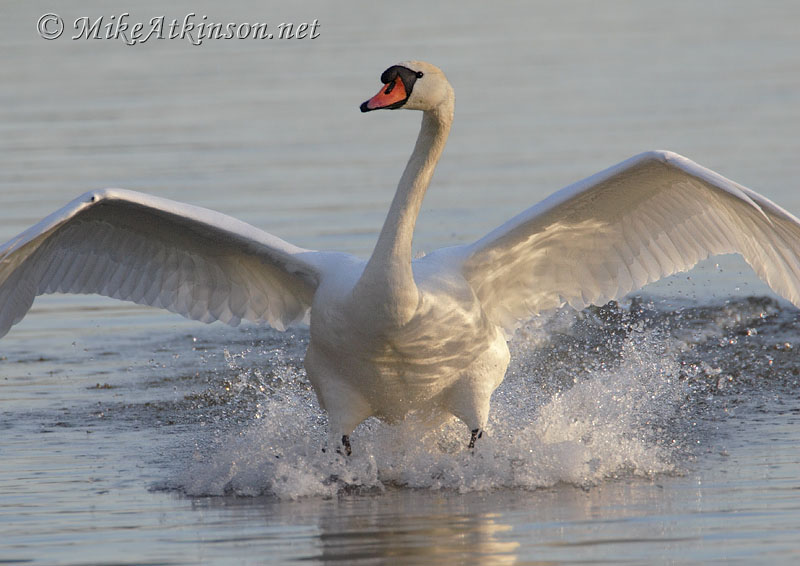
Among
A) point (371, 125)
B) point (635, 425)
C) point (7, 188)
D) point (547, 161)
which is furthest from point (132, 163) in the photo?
point (635, 425)

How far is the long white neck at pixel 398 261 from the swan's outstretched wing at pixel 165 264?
829 mm

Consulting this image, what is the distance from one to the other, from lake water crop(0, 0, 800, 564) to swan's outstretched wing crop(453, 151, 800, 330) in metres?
0.72

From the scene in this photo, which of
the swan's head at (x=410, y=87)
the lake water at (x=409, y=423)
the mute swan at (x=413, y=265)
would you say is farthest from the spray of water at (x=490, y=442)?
the swan's head at (x=410, y=87)

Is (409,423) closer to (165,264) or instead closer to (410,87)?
(165,264)

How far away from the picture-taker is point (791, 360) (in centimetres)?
1092

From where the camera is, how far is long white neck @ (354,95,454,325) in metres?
7.83

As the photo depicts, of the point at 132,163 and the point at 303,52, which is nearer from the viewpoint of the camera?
the point at 132,163

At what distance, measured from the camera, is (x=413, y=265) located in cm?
855

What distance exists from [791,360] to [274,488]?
14.4 feet

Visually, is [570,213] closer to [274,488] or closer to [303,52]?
[274,488]

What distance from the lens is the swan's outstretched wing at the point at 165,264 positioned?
862 centimetres

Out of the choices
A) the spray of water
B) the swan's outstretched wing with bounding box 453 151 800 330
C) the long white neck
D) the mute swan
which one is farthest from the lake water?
the long white neck

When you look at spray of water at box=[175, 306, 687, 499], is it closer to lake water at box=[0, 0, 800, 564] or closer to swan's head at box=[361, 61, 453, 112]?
→ lake water at box=[0, 0, 800, 564]

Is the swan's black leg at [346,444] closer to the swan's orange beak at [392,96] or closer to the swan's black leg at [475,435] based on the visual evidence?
the swan's black leg at [475,435]
